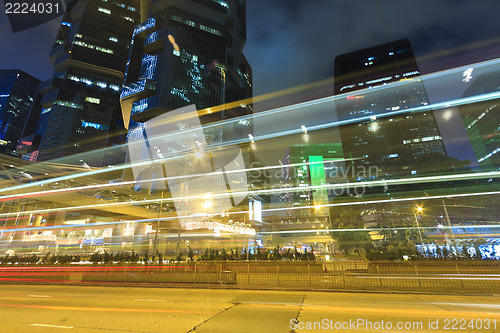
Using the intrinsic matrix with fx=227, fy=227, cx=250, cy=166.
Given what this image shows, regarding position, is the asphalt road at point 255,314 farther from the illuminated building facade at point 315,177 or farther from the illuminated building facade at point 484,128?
the illuminated building facade at point 484,128

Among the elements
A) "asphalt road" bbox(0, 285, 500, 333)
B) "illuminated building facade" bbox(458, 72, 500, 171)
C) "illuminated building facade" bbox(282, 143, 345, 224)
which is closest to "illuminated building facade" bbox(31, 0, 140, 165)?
"illuminated building facade" bbox(282, 143, 345, 224)

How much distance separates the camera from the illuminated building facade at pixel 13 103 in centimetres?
14750

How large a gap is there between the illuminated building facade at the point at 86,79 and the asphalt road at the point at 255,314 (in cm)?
11130

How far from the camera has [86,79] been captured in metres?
109

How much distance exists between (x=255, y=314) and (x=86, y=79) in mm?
136105

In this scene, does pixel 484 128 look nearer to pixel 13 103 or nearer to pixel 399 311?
pixel 399 311

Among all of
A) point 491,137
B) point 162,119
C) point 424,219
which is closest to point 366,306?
point 424,219

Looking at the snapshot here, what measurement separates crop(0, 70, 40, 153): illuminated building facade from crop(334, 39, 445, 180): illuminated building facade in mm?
195877

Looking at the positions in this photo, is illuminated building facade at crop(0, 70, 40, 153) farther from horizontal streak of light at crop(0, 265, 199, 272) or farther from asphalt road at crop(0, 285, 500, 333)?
asphalt road at crop(0, 285, 500, 333)

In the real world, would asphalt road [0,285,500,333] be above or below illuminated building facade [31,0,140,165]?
below

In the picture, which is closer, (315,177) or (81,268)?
(81,268)

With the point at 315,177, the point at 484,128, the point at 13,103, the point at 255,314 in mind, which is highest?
the point at 13,103

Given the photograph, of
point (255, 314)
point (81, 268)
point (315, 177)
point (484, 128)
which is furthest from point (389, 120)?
point (81, 268)

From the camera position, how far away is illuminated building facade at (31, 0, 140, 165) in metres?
99.0
